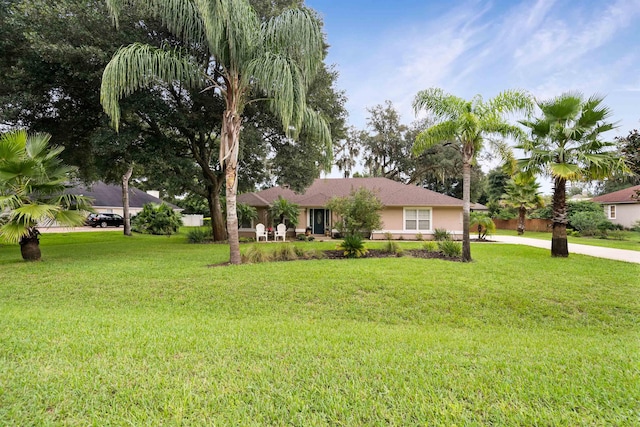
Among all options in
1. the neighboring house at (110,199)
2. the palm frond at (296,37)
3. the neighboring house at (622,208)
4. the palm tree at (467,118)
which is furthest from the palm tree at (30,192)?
the neighboring house at (622,208)

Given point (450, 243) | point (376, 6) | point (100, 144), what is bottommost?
point (450, 243)

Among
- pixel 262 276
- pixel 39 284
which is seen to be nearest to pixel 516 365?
pixel 262 276

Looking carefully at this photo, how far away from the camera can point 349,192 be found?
62.7 ft

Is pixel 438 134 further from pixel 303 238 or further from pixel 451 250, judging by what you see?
pixel 303 238

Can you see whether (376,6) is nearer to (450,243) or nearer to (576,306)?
(450,243)

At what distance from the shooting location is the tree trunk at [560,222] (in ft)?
38.0

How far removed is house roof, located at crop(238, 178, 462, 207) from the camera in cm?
1930

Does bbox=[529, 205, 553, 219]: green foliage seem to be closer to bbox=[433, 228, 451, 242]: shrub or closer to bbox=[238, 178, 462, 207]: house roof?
bbox=[238, 178, 462, 207]: house roof

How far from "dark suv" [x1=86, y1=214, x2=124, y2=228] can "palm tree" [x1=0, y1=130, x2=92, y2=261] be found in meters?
23.1

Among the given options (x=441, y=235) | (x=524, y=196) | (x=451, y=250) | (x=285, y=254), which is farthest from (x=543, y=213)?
(x=285, y=254)

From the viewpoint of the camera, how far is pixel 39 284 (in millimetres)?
7602

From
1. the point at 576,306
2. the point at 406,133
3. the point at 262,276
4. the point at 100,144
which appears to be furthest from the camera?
the point at 406,133

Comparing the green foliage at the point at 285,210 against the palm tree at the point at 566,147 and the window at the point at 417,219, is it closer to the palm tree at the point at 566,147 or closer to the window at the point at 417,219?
the window at the point at 417,219

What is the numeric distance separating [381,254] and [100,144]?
11455 mm
